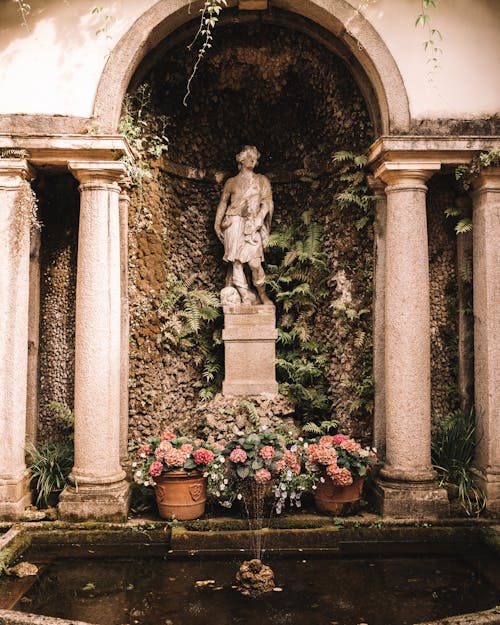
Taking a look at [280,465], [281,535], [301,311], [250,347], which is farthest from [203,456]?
[301,311]

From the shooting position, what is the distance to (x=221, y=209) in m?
7.97

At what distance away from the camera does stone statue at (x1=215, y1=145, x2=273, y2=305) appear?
7.84 metres

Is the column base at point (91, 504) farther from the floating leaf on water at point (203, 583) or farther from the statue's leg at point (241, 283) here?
the statue's leg at point (241, 283)

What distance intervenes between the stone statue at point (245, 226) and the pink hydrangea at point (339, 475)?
108 inches

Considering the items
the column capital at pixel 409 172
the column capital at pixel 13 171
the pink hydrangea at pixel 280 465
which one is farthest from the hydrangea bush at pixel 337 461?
the column capital at pixel 13 171

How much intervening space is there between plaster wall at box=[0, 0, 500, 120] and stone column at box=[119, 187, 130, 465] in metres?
1.21

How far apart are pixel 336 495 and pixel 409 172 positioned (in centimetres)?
356

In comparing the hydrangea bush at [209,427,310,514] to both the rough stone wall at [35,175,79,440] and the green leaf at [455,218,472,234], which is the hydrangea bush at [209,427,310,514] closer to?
the rough stone wall at [35,175,79,440]

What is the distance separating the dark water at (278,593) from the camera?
4.18 meters

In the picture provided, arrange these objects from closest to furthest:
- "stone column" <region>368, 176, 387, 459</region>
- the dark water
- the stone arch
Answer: the dark water → the stone arch → "stone column" <region>368, 176, 387, 459</region>

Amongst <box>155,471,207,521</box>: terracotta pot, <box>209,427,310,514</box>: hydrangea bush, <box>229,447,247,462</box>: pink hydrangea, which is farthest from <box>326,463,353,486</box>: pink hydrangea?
<box>155,471,207,521</box>: terracotta pot

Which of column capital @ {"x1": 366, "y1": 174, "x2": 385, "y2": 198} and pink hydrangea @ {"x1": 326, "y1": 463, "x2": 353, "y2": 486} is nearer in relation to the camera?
pink hydrangea @ {"x1": 326, "y1": 463, "x2": 353, "y2": 486}

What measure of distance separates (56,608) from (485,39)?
702 centimetres

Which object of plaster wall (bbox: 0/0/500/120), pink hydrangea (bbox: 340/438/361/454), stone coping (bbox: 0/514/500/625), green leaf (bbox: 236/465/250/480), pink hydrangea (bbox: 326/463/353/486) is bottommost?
stone coping (bbox: 0/514/500/625)
